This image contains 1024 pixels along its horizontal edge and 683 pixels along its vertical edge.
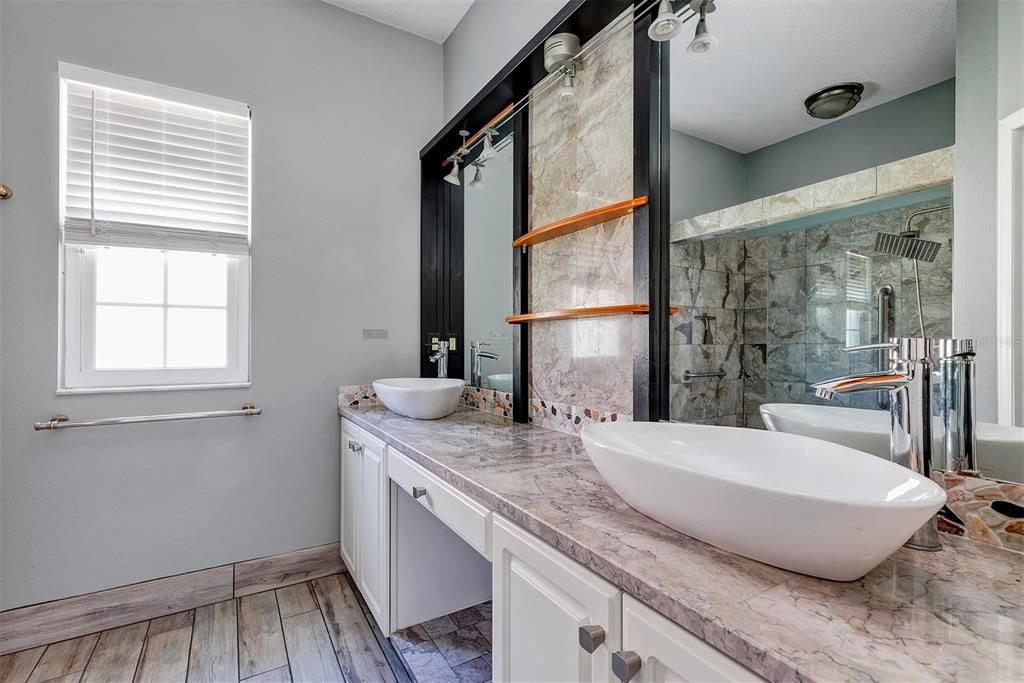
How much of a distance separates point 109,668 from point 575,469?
70.9 inches

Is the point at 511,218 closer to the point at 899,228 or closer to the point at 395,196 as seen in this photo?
the point at 395,196

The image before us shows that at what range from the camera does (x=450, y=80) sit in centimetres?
252

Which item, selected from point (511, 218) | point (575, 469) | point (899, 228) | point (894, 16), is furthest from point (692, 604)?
point (511, 218)

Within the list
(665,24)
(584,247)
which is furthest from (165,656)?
(665,24)

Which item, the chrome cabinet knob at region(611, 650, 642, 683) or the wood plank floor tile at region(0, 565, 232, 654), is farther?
the wood plank floor tile at region(0, 565, 232, 654)

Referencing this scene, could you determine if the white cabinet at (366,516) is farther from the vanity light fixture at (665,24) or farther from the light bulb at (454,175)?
the vanity light fixture at (665,24)

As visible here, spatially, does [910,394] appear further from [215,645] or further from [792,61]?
[215,645]

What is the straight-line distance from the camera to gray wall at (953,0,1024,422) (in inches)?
30.4

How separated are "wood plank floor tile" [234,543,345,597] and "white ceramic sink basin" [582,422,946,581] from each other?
1867 millimetres

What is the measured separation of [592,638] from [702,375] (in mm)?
727

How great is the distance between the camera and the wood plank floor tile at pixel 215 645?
5.28 feet

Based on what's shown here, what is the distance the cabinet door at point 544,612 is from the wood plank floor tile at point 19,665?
176cm

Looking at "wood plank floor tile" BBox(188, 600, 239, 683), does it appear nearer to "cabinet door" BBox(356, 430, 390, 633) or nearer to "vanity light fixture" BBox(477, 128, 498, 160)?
"cabinet door" BBox(356, 430, 390, 633)

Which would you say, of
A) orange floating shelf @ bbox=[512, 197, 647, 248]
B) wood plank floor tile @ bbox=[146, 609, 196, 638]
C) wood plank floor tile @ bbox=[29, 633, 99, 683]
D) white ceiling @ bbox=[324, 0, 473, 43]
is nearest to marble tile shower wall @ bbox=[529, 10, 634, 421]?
orange floating shelf @ bbox=[512, 197, 647, 248]
